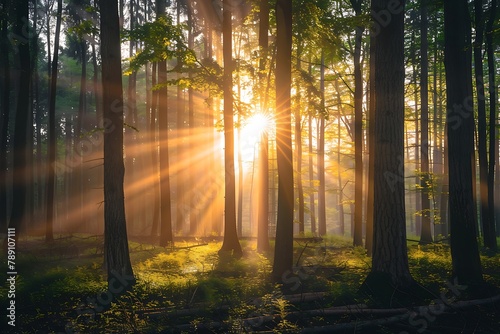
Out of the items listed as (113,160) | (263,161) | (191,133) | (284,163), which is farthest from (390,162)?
(191,133)

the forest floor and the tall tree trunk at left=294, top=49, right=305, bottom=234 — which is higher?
the tall tree trunk at left=294, top=49, right=305, bottom=234

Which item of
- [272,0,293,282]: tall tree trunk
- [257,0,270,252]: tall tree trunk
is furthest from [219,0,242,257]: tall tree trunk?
[272,0,293,282]: tall tree trunk

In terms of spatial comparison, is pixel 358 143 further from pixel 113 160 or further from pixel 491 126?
pixel 113 160

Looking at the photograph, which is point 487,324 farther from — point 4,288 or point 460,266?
point 4,288

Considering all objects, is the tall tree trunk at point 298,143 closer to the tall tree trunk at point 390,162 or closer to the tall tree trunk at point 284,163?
the tall tree trunk at point 284,163

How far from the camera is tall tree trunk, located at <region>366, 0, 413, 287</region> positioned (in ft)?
26.9

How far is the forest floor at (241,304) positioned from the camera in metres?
6.75

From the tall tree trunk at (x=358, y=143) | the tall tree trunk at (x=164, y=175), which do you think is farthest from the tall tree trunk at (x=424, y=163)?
the tall tree trunk at (x=164, y=175)

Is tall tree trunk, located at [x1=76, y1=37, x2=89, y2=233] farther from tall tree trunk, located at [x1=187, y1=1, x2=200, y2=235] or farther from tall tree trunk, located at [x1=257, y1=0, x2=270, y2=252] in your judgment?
tall tree trunk, located at [x1=257, y1=0, x2=270, y2=252]

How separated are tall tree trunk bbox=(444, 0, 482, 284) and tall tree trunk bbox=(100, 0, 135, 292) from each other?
7996 millimetres

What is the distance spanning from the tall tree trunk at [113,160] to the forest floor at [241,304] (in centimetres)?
41

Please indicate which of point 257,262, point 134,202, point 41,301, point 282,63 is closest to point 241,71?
point 282,63

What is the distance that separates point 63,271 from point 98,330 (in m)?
4.49

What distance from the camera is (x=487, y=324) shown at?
6.89m
